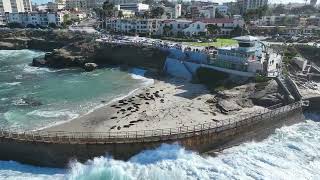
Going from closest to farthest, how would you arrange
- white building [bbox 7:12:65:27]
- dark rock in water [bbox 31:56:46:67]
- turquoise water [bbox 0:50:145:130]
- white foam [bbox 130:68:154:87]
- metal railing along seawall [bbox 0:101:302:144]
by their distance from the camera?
metal railing along seawall [bbox 0:101:302:144] < turquoise water [bbox 0:50:145:130] < white foam [bbox 130:68:154:87] < dark rock in water [bbox 31:56:46:67] < white building [bbox 7:12:65:27]

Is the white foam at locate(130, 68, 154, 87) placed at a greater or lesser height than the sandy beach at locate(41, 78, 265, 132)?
greater

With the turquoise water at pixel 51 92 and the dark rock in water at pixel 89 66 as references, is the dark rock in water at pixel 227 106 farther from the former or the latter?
the dark rock in water at pixel 89 66

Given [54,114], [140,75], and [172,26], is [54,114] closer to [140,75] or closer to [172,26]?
[140,75]

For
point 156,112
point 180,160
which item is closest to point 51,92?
point 156,112

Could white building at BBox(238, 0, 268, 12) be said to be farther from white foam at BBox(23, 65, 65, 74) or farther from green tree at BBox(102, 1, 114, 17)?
white foam at BBox(23, 65, 65, 74)

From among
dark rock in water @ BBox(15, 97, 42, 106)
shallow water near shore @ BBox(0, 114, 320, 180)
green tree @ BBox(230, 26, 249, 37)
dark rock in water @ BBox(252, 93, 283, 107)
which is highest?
green tree @ BBox(230, 26, 249, 37)

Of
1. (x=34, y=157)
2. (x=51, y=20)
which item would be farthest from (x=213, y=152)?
(x=51, y=20)

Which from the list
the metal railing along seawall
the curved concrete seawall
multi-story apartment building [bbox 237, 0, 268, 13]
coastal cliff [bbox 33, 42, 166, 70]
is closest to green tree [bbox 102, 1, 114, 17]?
coastal cliff [bbox 33, 42, 166, 70]

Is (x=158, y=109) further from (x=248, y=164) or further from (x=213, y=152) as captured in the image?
(x=248, y=164)
